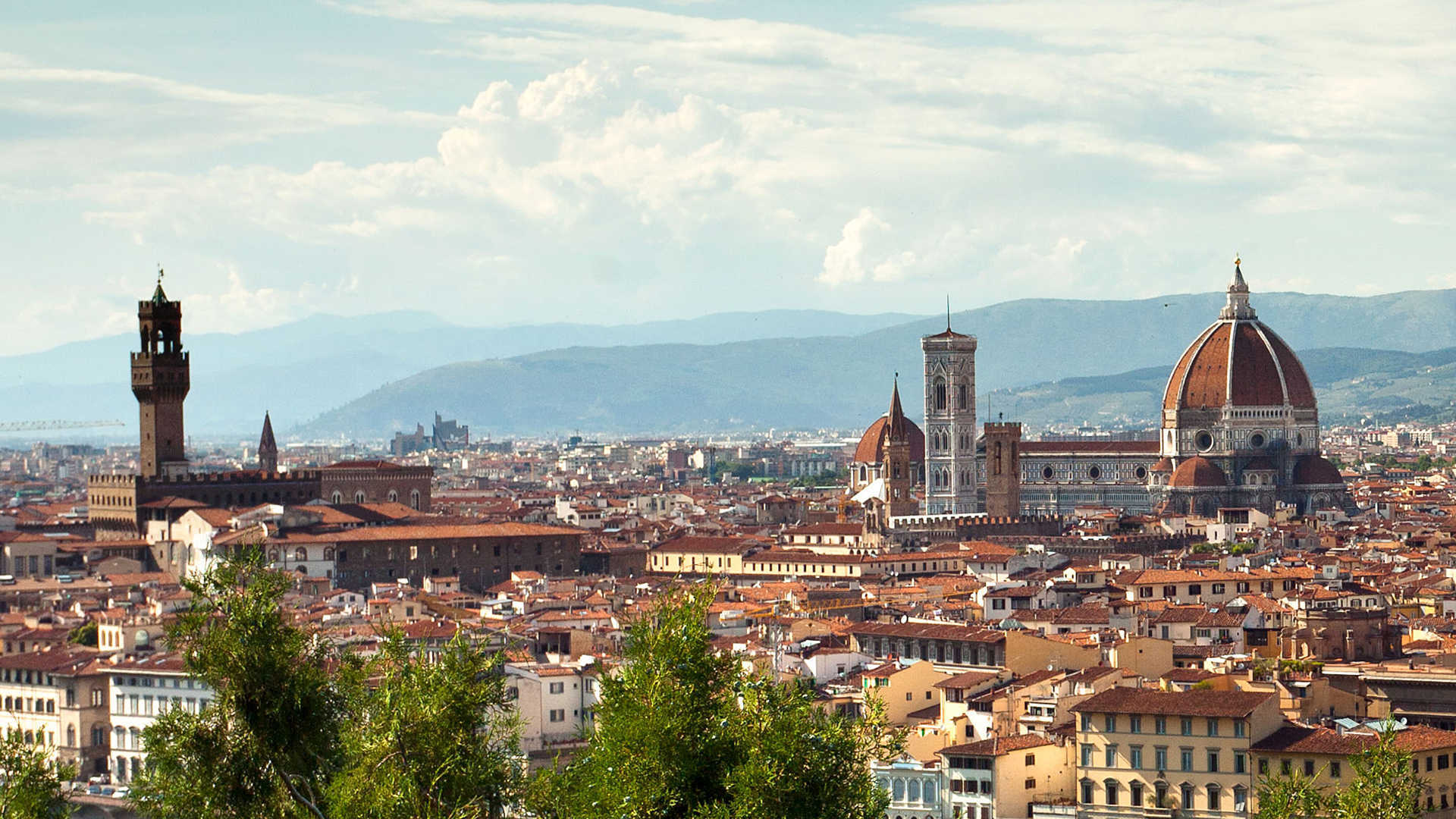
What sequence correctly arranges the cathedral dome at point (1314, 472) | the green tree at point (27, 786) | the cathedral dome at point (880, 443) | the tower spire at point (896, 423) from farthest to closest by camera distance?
the cathedral dome at point (880, 443) → the tower spire at point (896, 423) → the cathedral dome at point (1314, 472) → the green tree at point (27, 786)

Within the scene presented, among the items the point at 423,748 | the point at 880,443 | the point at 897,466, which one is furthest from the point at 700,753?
the point at 880,443

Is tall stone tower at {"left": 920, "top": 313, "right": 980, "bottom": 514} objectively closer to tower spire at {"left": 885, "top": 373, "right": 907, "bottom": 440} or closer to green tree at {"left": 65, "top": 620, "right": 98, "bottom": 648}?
tower spire at {"left": 885, "top": 373, "right": 907, "bottom": 440}

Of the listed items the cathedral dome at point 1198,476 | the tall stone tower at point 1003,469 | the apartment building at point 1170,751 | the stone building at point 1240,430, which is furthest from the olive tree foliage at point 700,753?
the tall stone tower at point 1003,469

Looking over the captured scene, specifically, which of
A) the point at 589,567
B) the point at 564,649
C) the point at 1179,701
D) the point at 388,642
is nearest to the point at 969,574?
the point at 589,567

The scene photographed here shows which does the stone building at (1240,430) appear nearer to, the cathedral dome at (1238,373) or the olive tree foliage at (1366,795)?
the cathedral dome at (1238,373)

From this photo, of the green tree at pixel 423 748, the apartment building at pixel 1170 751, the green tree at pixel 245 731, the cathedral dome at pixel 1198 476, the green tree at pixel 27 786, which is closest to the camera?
the green tree at pixel 423 748

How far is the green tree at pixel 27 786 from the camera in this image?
30.9 metres

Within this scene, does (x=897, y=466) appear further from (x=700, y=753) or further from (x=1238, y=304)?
(x=700, y=753)

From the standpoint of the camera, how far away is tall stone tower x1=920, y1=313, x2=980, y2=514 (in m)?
142

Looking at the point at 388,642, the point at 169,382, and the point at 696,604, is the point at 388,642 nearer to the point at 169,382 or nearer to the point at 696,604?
the point at 696,604

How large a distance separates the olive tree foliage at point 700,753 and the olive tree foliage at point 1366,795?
15.7 ft

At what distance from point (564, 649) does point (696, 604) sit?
103ft

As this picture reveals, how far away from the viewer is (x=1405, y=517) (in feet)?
408

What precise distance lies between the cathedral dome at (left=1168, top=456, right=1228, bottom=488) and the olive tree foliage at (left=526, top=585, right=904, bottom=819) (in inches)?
4194
